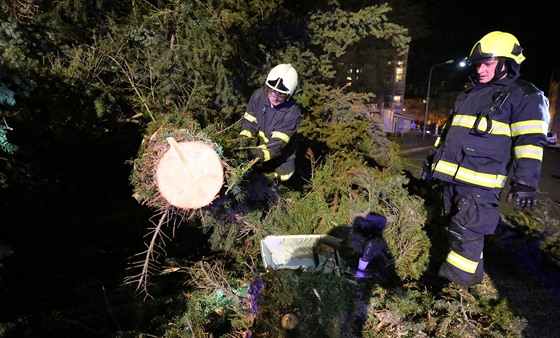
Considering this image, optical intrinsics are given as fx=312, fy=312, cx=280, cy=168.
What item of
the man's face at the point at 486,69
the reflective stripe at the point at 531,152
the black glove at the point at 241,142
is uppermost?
the man's face at the point at 486,69

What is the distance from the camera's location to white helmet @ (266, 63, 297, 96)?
3482 mm

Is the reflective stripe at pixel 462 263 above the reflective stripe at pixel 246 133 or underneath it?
underneath

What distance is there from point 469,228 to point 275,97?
2.35m

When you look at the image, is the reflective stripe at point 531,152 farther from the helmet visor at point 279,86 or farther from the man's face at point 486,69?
the helmet visor at point 279,86

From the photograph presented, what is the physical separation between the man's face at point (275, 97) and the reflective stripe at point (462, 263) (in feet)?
7.76

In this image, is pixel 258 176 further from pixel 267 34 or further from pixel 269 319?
pixel 267 34

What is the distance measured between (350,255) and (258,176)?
136cm

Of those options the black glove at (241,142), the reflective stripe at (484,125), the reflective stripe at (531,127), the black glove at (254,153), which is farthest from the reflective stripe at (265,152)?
the reflective stripe at (531,127)

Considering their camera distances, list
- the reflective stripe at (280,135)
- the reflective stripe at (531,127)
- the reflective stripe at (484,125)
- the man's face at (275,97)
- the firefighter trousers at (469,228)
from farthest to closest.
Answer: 1. the man's face at (275,97)
2. the reflective stripe at (280,135)
3. the firefighter trousers at (469,228)
4. the reflective stripe at (484,125)
5. the reflective stripe at (531,127)

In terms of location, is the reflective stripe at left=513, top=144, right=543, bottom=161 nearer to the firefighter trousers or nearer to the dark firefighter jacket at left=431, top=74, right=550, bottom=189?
the dark firefighter jacket at left=431, top=74, right=550, bottom=189

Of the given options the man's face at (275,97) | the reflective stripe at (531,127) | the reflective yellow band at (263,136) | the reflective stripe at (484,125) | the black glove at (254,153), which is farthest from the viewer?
the reflective yellow band at (263,136)

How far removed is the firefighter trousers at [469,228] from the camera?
9.05 ft

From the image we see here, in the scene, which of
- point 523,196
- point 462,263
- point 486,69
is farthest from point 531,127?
point 462,263

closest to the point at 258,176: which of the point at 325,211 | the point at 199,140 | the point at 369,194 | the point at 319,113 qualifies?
the point at 199,140
